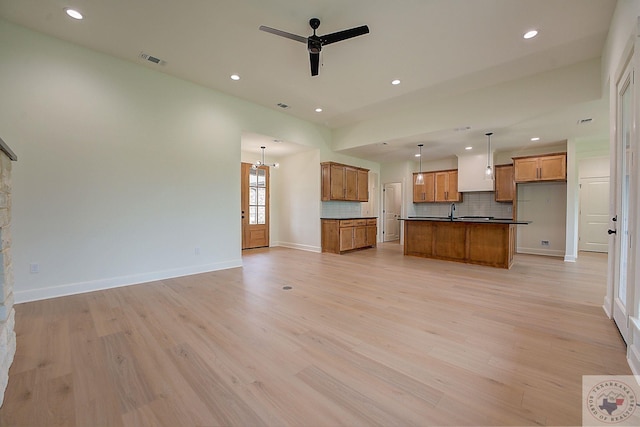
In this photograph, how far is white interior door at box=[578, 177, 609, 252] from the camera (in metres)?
6.75

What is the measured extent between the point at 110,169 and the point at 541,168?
8756 mm

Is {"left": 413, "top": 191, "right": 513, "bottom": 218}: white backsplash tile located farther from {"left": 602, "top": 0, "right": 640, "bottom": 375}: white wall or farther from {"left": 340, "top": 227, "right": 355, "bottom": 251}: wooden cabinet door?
{"left": 602, "top": 0, "right": 640, "bottom": 375}: white wall

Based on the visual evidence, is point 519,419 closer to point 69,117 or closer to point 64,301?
point 64,301

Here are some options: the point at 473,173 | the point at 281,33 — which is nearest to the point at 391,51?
the point at 281,33

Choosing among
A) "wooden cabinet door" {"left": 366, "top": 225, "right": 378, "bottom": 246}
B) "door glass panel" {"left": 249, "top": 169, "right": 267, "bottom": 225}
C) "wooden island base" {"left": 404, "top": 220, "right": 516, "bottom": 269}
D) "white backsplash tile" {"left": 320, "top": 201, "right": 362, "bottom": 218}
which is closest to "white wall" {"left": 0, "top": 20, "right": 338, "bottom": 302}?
"door glass panel" {"left": 249, "top": 169, "right": 267, "bottom": 225}

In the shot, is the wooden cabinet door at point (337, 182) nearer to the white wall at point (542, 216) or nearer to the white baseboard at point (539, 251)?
the white wall at point (542, 216)

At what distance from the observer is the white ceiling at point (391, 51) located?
2.86 m

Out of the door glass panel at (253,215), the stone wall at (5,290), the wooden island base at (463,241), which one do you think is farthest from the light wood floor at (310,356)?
the door glass panel at (253,215)

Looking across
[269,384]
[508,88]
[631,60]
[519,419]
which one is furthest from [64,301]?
[508,88]

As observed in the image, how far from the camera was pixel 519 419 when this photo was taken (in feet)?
4.58

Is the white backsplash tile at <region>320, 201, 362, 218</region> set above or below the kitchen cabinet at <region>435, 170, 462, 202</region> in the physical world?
below

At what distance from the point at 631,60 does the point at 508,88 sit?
2.48 m

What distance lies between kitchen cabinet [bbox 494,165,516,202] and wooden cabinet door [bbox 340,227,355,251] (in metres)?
4.09

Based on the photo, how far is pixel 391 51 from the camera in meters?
3.58
